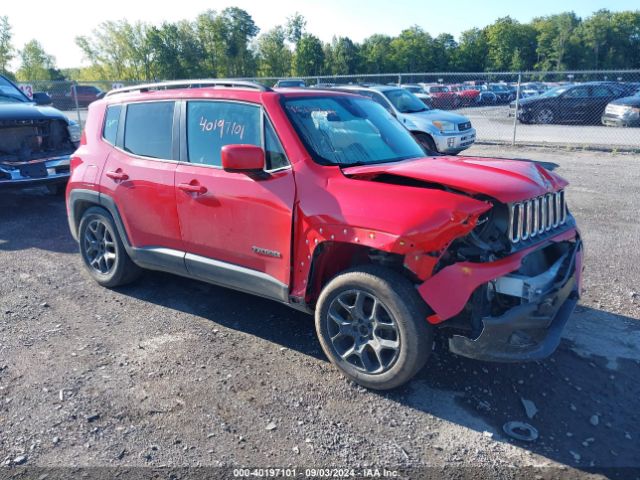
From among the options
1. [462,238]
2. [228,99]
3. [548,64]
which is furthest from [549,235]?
[548,64]

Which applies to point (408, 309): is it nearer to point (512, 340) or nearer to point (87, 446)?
point (512, 340)

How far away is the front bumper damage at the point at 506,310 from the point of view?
3018mm

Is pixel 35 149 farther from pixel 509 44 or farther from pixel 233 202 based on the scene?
pixel 509 44

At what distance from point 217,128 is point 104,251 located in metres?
1.90

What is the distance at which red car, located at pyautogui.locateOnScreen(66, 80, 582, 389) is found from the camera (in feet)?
10.2

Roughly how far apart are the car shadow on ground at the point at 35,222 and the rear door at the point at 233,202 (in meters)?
3.03

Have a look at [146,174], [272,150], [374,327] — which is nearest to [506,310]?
[374,327]

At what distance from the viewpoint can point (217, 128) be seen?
13.5ft

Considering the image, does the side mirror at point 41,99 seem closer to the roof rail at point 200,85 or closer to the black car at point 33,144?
the black car at point 33,144

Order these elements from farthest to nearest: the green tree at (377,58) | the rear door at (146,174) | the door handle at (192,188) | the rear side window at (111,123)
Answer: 1. the green tree at (377,58)
2. the rear side window at (111,123)
3. the rear door at (146,174)
4. the door handle at (192,188)

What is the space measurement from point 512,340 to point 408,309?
24.5 inches

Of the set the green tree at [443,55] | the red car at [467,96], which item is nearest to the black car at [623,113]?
the red car at [467,96]

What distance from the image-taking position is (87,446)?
2.96m

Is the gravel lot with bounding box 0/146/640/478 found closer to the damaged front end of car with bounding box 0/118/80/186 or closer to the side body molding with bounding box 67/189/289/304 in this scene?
the side body molding with bounding box 67/189/289/304
